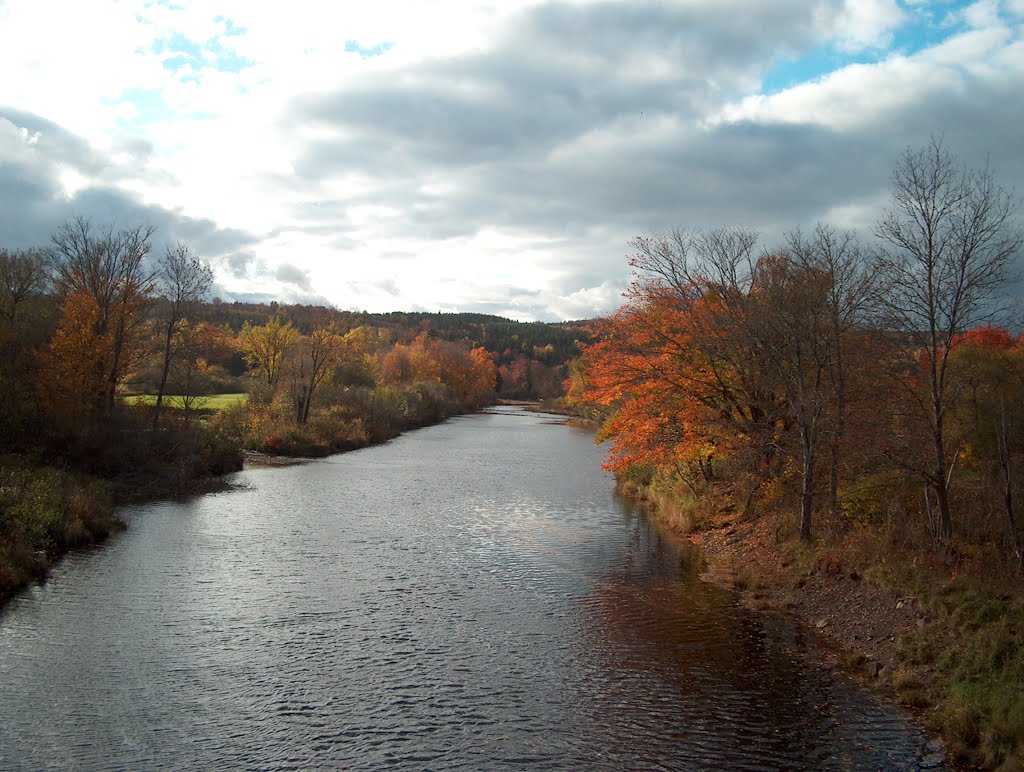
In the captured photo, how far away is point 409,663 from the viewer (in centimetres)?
1311

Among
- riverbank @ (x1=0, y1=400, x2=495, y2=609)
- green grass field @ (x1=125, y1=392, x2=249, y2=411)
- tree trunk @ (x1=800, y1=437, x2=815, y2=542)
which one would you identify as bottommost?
riverbank @ (x1=0, y1=400, x2=495, y2=609)

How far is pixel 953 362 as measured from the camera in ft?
63.5

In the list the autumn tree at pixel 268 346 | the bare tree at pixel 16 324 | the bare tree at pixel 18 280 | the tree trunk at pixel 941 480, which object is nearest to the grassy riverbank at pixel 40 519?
the bare tree at pixel 16 324

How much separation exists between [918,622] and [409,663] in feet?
31.1

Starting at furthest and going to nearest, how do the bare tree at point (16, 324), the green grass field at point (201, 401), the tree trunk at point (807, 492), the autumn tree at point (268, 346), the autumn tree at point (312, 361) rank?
1. the autumn tree at point (268, 346)
2. the autumn tree at point (312, 361)
3. the green grass field at point (201, 401)
4. the bare tree at point (16, 324)
5. the tree trunk at point (807, 492)

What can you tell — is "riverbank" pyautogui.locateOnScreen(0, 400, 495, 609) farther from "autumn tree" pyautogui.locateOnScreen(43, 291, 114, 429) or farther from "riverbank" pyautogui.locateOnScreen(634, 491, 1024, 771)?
"riverbank" pyautogui.locateOnScreen(634, 491, 1024, 771)

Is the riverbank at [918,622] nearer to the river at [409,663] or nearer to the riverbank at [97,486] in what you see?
the river at [409,663]

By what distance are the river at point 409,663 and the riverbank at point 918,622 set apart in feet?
2.05

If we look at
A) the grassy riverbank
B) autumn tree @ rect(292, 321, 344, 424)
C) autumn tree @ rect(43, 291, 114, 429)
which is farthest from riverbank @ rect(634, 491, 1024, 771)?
autumn tree @ rect(292, 321, 344, 424)

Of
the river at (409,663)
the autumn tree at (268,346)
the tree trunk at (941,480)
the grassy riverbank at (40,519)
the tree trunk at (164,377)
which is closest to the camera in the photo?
the river at (409,663)

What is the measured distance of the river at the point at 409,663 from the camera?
399 inches

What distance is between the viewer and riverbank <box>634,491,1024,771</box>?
1017 cm

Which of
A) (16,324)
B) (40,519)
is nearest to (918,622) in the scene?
(40,519)

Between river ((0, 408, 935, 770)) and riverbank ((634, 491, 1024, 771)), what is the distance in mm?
625
